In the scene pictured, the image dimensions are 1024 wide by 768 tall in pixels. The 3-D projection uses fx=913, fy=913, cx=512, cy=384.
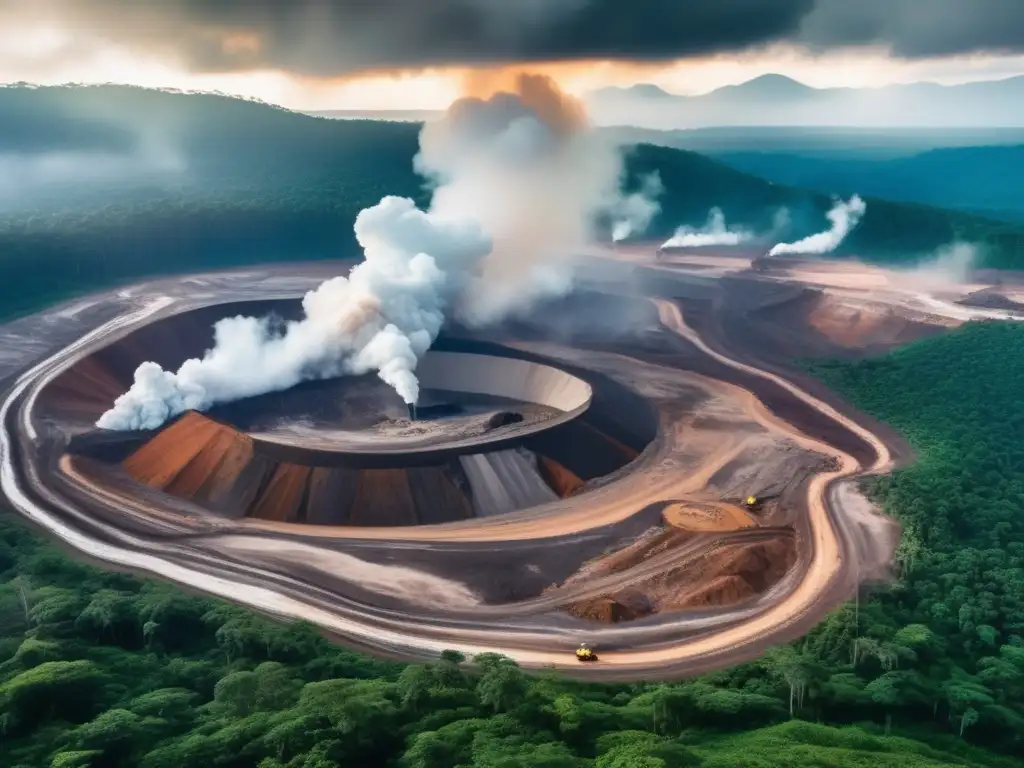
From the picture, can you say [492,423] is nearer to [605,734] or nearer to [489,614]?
[489,614]

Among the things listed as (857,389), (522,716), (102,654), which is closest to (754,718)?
(522,716)

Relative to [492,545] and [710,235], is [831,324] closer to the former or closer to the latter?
[710,235]

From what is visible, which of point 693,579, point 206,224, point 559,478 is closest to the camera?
point 693,579

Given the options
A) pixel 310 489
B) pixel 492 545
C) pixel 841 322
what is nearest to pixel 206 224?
pixel 841 322

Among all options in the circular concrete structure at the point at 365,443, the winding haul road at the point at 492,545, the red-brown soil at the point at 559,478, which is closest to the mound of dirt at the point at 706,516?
the winding haul road at the point at 492,545

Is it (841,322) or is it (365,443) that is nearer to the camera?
(365,443)

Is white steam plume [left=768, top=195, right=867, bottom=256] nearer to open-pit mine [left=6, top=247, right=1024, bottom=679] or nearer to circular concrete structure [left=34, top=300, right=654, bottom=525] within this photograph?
open-pit mine [left=6, top=247, right=1024, bottom=679]

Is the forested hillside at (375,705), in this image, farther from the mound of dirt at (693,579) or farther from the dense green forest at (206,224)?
the dense green forest at (206,224)
